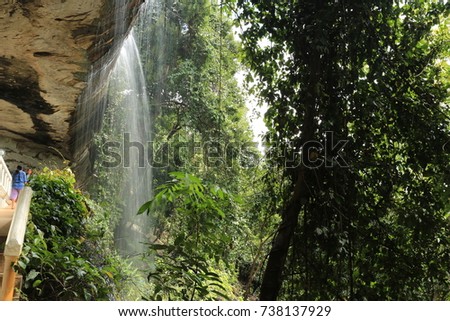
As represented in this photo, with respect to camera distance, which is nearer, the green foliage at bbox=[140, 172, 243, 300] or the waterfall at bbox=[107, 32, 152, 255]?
the green foliage at bbox=[140, 172, 243, 300]

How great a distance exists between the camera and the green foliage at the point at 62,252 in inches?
169

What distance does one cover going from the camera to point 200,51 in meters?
13.6

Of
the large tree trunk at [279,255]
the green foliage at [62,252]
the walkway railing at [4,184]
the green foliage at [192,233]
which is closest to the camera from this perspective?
the green foliage at [192,233]

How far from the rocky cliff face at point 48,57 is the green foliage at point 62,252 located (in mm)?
1616

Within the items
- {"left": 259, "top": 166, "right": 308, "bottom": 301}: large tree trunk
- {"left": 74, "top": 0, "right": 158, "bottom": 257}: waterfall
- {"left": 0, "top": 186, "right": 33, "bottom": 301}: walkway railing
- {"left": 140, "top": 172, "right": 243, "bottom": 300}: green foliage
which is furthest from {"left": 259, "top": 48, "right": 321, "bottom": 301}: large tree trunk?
{"left": 74, "top": 0, "right": 158, "bottom": 257}: waterfall

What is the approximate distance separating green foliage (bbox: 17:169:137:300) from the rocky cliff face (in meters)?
1.62

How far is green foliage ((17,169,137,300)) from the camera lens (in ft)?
14.1

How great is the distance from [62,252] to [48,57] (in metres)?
3.47

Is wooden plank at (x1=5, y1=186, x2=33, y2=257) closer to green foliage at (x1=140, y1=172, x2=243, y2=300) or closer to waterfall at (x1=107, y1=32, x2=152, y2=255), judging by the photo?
green foliage at (x1=140, y1=172, x2=243, y2=300)

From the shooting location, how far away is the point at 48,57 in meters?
7.29

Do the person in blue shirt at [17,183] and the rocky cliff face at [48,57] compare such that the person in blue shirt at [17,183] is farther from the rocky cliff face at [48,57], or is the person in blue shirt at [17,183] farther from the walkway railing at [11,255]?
the walkway railing at [11,255]

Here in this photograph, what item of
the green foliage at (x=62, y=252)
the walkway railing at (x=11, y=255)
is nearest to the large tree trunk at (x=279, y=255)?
the green foliage at (x=62, y=252)

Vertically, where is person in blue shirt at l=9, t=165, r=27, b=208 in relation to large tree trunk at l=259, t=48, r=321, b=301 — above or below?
below
